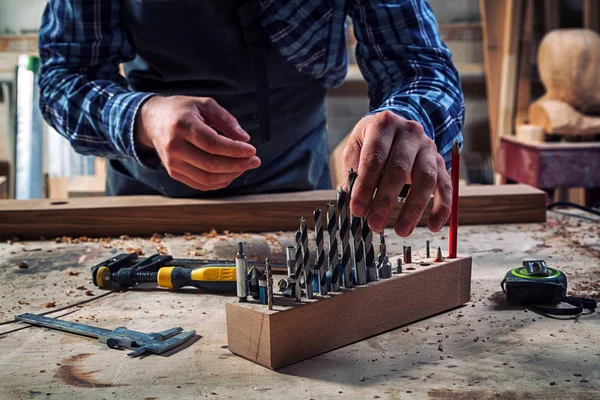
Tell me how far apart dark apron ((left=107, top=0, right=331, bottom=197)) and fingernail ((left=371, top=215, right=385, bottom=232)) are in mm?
852

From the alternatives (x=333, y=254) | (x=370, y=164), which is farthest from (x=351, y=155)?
(x=333, y=254)

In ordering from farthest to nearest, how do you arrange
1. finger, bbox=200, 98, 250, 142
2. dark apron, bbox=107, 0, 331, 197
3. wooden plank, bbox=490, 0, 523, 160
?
wooden plank, bbox=490, 0, 523, 160, dark apron, bbox=107, 0, 331, 197, finger, bbox=200, 98, 250, 142

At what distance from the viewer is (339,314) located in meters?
1.03

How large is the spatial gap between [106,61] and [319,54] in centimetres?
57

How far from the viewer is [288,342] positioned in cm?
97

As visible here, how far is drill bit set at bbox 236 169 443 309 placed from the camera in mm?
1011

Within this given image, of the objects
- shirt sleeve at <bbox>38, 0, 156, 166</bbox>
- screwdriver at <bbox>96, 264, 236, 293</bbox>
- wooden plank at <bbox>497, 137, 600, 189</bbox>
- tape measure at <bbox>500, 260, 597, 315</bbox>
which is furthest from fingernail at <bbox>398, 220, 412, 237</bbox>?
wooden plank at <bbox>497, 137, 600, 189</bbox>

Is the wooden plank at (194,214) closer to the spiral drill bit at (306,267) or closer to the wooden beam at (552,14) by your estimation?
the spiral drill bit at (306,267)

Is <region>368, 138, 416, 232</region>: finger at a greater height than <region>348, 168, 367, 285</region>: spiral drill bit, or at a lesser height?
greater

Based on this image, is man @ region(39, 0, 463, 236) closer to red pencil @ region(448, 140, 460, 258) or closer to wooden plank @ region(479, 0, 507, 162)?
red pencil @ region(448, 140, 460, 258)

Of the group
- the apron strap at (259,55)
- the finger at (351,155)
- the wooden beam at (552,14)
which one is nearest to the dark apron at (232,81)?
the apron strap at (259,55)

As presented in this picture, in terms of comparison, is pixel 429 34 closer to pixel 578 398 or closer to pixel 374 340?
pixel 374 340

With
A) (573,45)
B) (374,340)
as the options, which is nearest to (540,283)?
(374,340)

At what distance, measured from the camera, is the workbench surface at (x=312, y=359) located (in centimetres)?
88
